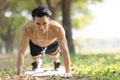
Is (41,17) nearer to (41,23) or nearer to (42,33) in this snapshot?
(41,23)

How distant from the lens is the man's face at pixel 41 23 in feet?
23.9

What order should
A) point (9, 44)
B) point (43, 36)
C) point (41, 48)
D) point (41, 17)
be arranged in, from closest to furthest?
point (41, 17) < point (43, 36) < point (41, 48) < point (9, 44)

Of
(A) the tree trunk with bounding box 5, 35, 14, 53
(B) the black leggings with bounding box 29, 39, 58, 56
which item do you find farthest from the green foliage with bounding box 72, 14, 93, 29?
(B) the black leggings with bounding box 29, 39, 58, 56

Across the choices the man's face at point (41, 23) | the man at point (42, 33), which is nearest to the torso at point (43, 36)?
the man at point (42, 33)

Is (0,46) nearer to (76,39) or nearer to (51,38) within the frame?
(76,39)

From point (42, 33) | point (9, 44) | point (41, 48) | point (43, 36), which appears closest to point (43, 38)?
point (43, 36)

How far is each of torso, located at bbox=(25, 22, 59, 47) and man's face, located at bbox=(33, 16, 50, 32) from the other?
124 mm

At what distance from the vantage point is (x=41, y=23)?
7371 millimetres

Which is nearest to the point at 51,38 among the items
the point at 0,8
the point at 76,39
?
the point at 0,8

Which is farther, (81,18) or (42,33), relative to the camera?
(81,18)

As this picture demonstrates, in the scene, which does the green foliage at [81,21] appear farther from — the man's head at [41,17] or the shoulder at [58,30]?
the man's head at [41,17]

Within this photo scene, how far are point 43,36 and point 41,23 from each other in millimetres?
612

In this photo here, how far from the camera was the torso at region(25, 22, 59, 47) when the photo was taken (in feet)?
25.1

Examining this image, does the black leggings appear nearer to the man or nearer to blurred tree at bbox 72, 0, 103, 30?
the man
